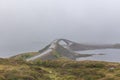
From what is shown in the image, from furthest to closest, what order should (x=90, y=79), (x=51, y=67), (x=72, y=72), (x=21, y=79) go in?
(x=51, y=67)
(x=72, y=72)
(x=90, y=79)
(x=21, y=79)

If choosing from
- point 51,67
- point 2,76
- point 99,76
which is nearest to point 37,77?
point 2,76

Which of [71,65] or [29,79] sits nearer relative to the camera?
[29,79]

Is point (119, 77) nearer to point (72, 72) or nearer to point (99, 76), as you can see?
point (99, 76)

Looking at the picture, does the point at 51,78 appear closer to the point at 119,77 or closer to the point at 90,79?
the point at 90,79

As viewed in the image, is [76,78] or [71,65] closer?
[76,78]

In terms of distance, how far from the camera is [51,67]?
166250 mm

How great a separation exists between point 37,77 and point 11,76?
10.2m

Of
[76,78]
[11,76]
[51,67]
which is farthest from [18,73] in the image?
[51,67]

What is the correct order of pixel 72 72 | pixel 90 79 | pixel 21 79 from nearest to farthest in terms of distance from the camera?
pixel 21 79 → pixel 90 79 → pixel 72 72

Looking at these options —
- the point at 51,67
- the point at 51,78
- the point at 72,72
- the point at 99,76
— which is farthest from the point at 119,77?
the point at 51,67

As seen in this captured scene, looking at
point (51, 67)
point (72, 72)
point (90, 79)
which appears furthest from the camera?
point (51, 67)

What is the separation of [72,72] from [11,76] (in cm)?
3625

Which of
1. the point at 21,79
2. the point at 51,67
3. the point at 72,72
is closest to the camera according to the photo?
the point at 21,79

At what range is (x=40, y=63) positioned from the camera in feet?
568
